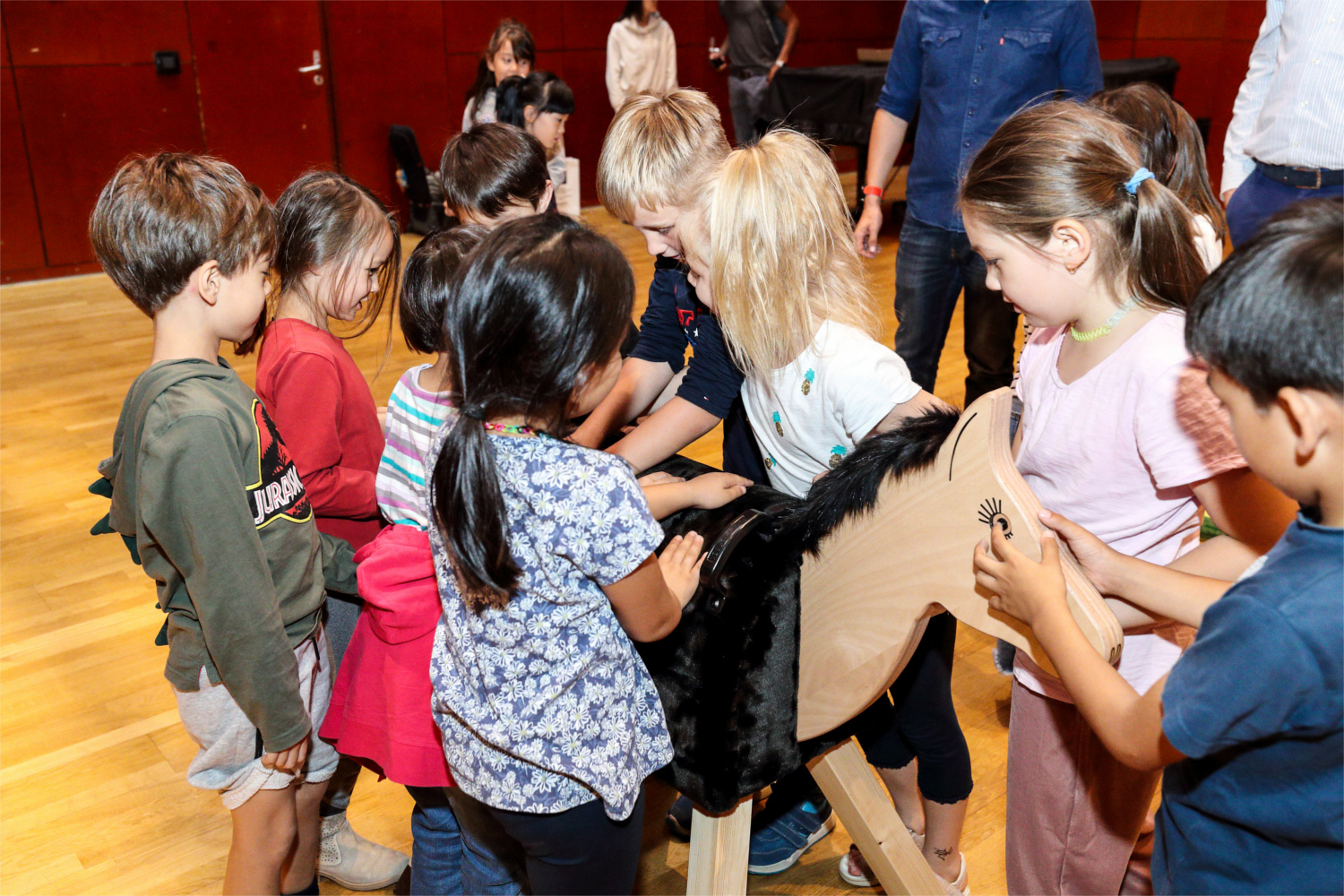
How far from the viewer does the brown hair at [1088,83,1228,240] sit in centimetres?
180

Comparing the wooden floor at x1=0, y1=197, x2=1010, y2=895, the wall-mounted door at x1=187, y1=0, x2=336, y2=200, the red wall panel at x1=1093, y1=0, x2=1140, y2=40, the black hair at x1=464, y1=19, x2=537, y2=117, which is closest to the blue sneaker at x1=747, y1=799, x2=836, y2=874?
the wooden floor at x1=0, y1=197, x2=1010, y2=895

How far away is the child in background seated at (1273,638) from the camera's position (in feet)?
2.35

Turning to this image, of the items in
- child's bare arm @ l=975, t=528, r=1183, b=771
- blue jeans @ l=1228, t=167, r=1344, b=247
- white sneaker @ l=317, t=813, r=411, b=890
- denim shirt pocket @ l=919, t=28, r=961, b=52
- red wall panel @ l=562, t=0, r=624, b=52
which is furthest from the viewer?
red wall panel @ l=562, t=0, r=624, b=52

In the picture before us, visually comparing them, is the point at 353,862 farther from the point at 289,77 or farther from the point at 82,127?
the point at 289,77

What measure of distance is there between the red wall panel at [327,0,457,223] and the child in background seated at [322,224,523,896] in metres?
5.67

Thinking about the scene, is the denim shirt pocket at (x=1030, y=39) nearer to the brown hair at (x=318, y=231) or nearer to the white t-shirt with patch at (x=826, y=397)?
the white t-shirt with patch at (x=826, y=397)

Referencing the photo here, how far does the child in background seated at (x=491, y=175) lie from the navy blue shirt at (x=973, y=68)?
41.6 inches

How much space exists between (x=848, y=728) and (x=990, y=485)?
43cm

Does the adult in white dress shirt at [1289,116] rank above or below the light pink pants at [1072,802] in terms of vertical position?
above

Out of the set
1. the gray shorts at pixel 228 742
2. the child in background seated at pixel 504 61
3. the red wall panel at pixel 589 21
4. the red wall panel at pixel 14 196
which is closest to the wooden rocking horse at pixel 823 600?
the gray shorts at pixel 228 742

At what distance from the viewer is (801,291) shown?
4.33 feet

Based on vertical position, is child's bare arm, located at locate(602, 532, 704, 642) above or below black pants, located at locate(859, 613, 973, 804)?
above

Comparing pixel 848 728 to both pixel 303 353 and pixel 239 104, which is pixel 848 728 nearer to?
pixel 303 353

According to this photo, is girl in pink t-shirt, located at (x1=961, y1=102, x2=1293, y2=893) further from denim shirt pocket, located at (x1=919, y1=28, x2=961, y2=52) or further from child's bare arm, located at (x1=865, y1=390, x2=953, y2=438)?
denim shirt pocket, located at (x1=919, y1=28, x2=961, y2=52)
